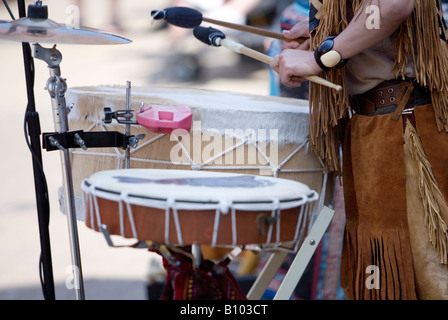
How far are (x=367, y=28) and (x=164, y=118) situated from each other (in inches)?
20.6

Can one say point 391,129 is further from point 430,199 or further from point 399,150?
point 430,199

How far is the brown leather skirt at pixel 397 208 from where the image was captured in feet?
5.25

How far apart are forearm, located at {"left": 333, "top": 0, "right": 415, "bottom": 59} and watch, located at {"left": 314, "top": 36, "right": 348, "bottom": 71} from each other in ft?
0.04

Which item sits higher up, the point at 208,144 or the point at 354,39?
the point at 354,39

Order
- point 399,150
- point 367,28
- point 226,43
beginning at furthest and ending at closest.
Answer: point 226,43 → point 399,150 → point 367,28

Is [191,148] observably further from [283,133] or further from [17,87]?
[17,87]

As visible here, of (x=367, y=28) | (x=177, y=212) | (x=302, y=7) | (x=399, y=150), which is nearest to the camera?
(x=177, y=212)

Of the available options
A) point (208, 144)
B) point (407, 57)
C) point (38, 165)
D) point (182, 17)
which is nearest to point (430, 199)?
point (407, 57)

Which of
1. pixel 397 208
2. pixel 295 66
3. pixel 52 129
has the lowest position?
pixel 52 129

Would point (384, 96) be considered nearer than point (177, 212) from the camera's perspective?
No

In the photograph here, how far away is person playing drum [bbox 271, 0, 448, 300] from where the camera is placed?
61.0 inches

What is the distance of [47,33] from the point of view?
1.53m

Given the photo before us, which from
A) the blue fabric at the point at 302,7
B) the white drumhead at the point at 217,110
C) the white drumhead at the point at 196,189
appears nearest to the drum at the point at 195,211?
the white drumhead at the point at 196,189

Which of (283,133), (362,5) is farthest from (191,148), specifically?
(362,5)
